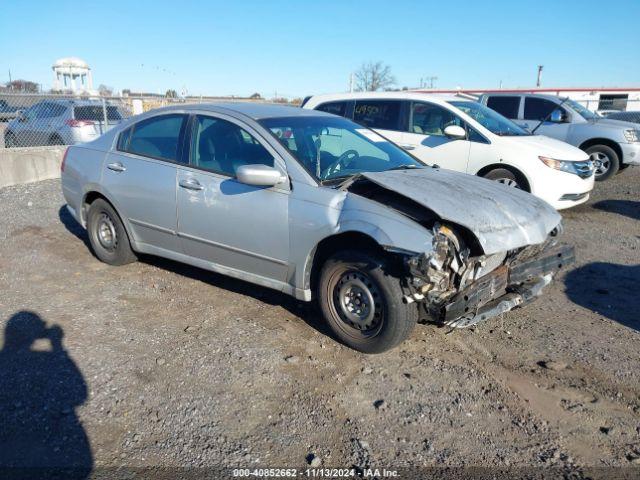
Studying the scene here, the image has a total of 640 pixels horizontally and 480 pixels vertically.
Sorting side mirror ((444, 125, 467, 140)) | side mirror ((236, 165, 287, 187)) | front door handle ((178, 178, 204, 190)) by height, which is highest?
side mirror ((444, 125, 467, 140))

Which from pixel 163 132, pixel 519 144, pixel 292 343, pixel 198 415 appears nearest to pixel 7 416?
pixel 198 415

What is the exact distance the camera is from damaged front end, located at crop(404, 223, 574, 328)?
3.28 metres

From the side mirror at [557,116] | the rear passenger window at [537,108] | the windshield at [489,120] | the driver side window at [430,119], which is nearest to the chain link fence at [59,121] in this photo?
the driver side window at [430,119]

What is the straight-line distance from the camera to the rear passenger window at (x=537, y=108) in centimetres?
1137

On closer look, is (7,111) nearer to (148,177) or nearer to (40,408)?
(148,177)

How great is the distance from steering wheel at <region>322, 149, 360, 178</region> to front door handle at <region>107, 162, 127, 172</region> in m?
2.20

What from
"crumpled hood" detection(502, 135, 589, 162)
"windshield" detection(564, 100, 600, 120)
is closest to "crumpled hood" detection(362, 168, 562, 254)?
"crumpled hood" detection(502, 135, 589, 162)

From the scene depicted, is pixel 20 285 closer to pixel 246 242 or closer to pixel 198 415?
pixel 246 242

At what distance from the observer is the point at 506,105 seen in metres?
11.9

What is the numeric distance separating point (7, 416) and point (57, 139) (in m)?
10.0

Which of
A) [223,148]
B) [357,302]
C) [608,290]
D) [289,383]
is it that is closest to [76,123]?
[223,148]

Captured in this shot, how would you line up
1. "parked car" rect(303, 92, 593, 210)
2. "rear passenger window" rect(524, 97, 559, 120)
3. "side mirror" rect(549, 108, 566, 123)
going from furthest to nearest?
"rear passenger window" rect(524, 97, 559, 120)
"side mirror" rect(549, 108, 566, 123)
"parked car" rect(303, 92, 593, 210)

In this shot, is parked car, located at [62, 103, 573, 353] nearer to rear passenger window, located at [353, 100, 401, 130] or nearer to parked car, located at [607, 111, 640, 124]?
rear passenger window, located at [353, 100, 401, 130]

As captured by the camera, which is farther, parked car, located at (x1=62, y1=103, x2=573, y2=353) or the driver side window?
the driver side window
